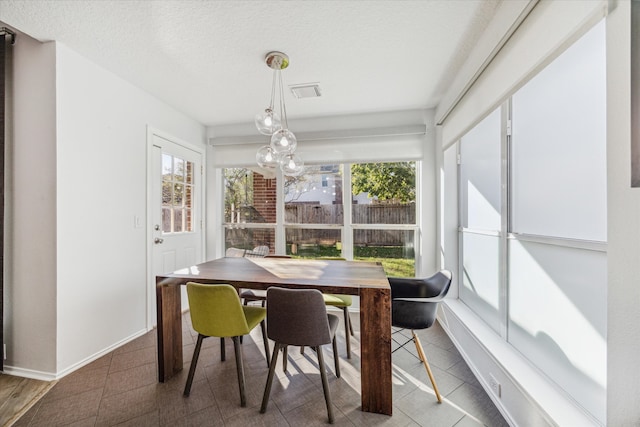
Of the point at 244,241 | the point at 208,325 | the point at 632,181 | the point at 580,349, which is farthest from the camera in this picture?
the point at 244,241

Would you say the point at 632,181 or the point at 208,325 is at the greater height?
the point at 632,181

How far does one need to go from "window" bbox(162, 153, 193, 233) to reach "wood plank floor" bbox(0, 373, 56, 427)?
1583 millimetres

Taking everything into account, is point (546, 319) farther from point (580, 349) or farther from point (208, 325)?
point (208, 325)

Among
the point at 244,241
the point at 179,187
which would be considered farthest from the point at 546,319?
the point at 179,187

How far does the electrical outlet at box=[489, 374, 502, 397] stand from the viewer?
1648mm

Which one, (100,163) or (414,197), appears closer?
(100,163)

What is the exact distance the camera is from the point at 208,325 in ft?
5.57

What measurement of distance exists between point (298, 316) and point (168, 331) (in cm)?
109

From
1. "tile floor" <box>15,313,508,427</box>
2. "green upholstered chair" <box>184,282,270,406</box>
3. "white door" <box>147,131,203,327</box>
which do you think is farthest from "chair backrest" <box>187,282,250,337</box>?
"white door" <box>147,131,203,327</box>

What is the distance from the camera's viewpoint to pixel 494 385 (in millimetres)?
1696

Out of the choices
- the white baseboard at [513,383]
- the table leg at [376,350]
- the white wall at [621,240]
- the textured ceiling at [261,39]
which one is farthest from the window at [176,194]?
the white wall at [621,240]

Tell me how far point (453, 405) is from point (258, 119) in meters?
2.35

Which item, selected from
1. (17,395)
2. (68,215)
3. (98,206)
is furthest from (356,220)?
(17,395)

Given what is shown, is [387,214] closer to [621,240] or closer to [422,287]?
[422,287]
